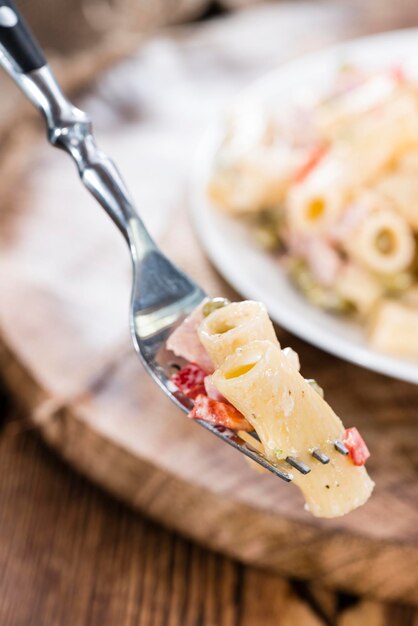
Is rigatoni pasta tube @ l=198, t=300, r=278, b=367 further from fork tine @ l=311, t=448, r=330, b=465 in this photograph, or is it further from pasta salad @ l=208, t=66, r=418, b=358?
pasta salad @ l=208, t=66, r=418, b=358

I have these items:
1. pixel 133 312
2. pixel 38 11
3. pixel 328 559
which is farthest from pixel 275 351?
pixel 38 11

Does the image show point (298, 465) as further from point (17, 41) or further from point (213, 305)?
point (17, 41)

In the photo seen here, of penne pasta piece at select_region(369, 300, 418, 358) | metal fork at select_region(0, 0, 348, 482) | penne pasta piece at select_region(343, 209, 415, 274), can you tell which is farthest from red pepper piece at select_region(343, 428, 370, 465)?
penne pasta piece at select_region(343, 209, 415, 274)

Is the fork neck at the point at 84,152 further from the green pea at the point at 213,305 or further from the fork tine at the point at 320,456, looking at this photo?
the fork tine at the point at 320,456

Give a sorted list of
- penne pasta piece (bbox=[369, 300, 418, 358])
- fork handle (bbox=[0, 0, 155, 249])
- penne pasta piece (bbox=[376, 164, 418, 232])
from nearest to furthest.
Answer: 1. fork handle (bbox=[0, 0, 155, 249])
2. penne pasta piece (bbox=[369, 300, 418, 358])
3. penne pasta piece (bbox=[376, 164, 418, 232])

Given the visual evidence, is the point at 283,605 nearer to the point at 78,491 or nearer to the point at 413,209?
the point at 78,491

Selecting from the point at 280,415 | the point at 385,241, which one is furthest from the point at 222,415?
the point at 385,241
